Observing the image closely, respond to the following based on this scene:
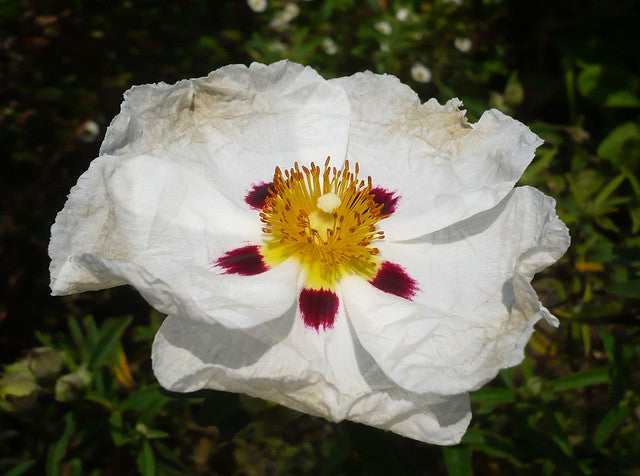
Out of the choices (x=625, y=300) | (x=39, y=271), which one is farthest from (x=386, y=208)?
(x=39, y=271)

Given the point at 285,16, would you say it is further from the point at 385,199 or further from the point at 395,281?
the point at 395,281

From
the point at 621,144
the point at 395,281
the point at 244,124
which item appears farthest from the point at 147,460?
the point at 621,144

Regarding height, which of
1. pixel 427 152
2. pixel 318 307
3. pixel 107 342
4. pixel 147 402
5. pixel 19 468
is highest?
pixel 427 152

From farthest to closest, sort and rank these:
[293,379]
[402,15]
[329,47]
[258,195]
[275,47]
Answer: [402,15] → [329,47] → [275,47] → [258,195] → [293,379]

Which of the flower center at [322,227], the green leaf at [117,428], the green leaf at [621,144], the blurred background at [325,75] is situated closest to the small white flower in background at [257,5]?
the blurred background at [325,75]

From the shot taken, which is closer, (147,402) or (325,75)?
(147,402)

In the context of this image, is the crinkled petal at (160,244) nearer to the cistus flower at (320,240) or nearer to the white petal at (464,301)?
the cistus flower at (320,240)

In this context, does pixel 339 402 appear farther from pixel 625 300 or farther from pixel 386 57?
pixel 386 57
